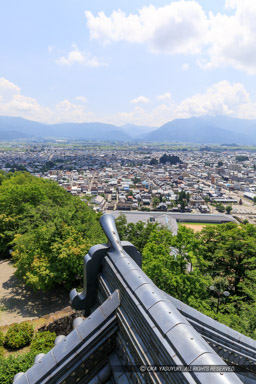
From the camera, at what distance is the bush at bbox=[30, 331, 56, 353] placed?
11688 mm

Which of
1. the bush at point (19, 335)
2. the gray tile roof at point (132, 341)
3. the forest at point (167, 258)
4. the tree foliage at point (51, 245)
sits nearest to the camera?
the gray tile roof at point (132, 341)

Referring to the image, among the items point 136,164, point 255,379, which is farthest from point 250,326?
point 136,164

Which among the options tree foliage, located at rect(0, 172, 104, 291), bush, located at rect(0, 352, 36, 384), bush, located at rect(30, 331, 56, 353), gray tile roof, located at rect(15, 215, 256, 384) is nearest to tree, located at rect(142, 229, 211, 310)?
tree foliage, located at rect(0, 172, 104, 291)

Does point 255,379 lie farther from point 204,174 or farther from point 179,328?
point 204,174

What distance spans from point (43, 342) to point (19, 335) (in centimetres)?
174

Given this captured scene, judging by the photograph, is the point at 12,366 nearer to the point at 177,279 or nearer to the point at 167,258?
the point at 177,279

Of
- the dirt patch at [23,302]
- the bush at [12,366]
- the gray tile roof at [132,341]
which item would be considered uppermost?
the gray tile roof at [132,341]

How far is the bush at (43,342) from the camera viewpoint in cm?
1169

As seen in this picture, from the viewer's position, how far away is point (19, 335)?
500 inches

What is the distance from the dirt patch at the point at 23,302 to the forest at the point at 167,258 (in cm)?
96

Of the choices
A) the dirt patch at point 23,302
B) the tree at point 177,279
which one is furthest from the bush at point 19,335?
the tree at point 177,279

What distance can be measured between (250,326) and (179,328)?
11499 millimetres

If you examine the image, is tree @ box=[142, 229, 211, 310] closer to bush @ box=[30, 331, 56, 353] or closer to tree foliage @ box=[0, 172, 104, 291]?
tree foliage @ box=[0, 172, 104, 291]

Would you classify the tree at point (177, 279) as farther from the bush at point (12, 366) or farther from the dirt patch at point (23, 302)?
the dirt patch at point (23, 302)
